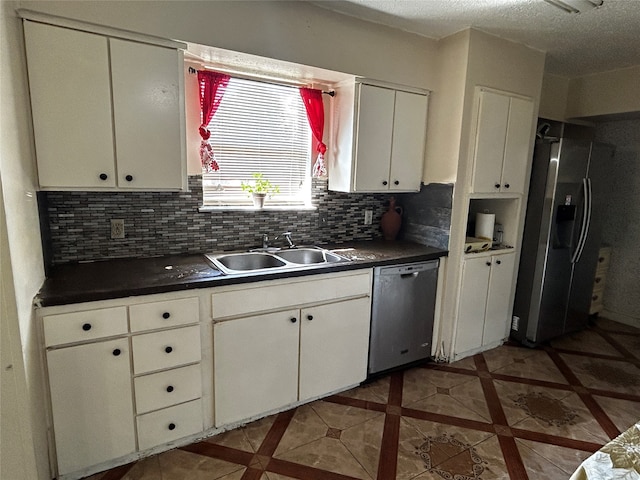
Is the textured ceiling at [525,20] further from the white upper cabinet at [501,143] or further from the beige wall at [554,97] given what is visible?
the beige wall at [554,97]

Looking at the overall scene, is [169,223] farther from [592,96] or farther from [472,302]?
[592,96]

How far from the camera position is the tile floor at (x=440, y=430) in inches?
72.9

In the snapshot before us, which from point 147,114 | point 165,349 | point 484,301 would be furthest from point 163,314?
point 484,301

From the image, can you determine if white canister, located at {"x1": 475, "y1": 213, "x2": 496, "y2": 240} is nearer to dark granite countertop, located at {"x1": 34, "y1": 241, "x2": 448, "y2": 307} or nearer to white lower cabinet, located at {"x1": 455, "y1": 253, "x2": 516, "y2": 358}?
white lower cabinet, located at {"x1": 455, "y1": 253, "x2": 516, "y2": 358}

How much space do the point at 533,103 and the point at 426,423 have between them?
8.42 ft

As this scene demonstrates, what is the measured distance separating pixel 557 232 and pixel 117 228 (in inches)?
131

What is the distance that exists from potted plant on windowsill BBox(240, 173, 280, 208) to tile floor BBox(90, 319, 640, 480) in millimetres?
1421

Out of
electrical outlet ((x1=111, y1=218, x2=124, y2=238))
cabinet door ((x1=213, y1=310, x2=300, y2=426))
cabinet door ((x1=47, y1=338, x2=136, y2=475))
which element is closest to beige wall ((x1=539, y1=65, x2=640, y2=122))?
cabinet door ((x1=213, y1=310, x2=300, y2=426))

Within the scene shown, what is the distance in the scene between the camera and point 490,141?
2.76 metres

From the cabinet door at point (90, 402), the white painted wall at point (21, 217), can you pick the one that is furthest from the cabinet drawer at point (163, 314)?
the white painted wall at point (21, 217)

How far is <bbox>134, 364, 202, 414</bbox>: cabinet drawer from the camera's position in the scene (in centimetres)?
181

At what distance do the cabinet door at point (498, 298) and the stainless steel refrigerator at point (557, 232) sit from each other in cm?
18

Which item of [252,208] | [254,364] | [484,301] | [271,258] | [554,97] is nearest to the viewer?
[254,364]

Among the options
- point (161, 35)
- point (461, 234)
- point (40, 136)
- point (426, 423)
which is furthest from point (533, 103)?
point (40, 136)
